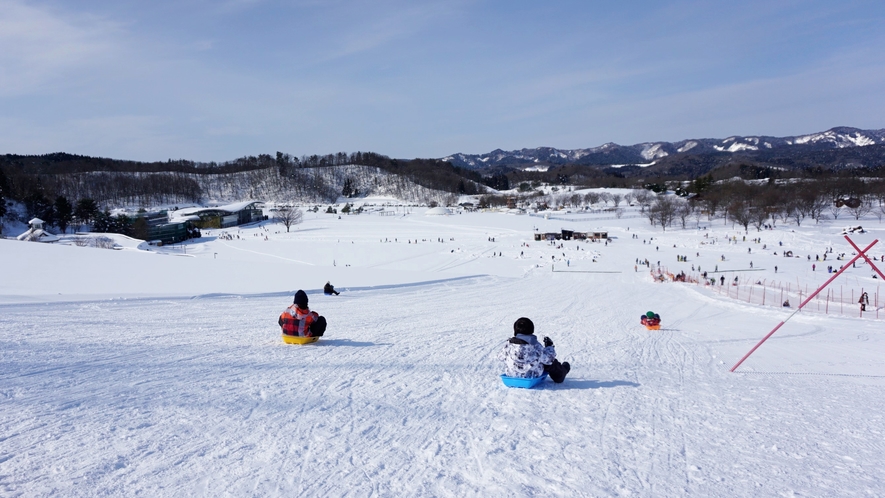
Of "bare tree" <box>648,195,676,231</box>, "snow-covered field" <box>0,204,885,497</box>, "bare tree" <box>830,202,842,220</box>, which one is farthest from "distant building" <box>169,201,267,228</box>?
"bare tree" <box>830,202,842,220</box>

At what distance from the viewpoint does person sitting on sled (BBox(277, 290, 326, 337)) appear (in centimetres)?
773

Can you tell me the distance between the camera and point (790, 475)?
11.9 feet

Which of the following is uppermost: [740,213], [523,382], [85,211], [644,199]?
[85,211]

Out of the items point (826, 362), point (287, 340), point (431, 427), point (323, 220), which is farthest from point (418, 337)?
point (323, 220)

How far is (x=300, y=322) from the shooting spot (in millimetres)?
7777

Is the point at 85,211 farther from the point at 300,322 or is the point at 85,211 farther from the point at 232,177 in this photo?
the point at 232,177

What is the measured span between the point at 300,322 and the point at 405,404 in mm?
3359

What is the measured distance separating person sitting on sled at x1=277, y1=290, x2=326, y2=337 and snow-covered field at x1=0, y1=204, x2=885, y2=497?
26 cm

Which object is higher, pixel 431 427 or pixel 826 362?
pixel 431 427

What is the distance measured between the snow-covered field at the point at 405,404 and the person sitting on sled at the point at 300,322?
0.26 meters

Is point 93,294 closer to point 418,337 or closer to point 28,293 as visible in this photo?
point 28,293

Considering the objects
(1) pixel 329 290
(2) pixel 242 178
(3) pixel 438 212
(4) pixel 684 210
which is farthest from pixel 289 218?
(2) pixel 242 178

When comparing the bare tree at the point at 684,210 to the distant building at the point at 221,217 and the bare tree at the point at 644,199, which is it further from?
the distant building at the point at 221,217

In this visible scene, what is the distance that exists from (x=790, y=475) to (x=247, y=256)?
1700 inches
